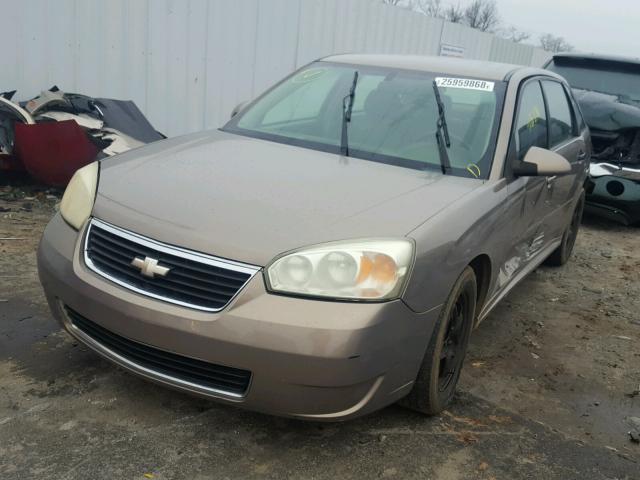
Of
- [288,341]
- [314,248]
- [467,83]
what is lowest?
[288,341]

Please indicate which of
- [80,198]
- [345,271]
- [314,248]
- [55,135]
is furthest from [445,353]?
[55,135]

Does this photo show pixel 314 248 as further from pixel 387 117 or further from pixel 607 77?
pixel 607 77

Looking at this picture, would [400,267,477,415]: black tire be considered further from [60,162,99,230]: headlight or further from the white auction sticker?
[60,162,99,230]: headlight

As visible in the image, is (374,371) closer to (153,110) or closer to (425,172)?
(425,172)

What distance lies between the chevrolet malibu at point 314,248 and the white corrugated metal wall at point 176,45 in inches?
144

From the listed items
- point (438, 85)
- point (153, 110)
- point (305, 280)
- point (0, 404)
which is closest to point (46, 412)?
point (0, 404)

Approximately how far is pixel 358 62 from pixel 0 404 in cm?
281

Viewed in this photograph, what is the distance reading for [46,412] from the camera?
278cm

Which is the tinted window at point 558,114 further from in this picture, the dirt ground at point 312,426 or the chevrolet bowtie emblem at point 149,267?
the chevrolet bowtie emblem at point 149,267

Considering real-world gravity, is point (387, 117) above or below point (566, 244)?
above

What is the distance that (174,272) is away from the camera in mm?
2453

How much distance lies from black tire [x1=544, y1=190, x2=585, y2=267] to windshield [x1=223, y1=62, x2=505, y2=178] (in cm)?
227

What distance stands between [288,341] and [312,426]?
0.74m

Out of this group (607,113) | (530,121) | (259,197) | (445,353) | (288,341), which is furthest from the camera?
(607,113)
